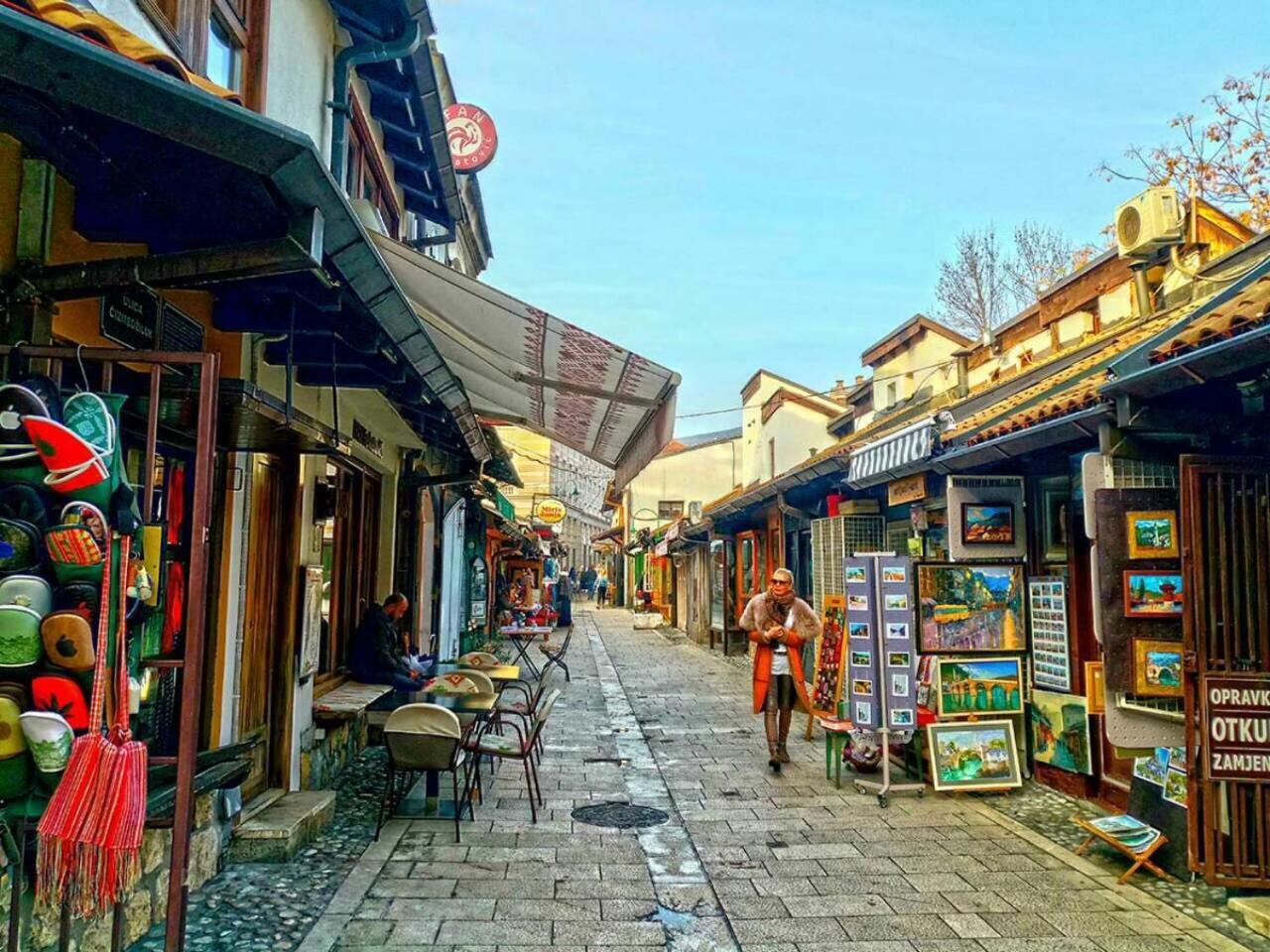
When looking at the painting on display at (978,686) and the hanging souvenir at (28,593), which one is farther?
the painting on display at (978,686)

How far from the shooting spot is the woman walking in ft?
29.2

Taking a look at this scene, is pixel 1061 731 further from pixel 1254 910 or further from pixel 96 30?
pixel 96 30

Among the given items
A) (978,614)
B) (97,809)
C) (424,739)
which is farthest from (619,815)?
(97,809)

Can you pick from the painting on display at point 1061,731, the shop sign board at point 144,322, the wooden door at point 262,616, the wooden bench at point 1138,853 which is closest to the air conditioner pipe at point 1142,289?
the painting on display at point 1061,731

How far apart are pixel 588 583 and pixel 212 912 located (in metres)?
57.0

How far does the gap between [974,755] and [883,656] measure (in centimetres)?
105

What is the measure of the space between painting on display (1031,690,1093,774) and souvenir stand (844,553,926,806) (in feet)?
3.41

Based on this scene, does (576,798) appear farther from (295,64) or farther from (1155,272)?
(1155,272)

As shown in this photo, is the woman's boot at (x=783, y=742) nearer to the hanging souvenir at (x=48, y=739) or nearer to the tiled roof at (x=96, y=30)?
the hanging souvenir at (x=48, y=739)

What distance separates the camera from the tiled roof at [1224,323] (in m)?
4.32

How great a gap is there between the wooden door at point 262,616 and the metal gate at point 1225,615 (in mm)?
5700

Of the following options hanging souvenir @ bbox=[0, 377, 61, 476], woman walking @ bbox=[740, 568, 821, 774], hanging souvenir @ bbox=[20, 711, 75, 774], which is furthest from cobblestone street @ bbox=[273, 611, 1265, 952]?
hanging souvenir @ bbox=[0, 377, 61, 476]

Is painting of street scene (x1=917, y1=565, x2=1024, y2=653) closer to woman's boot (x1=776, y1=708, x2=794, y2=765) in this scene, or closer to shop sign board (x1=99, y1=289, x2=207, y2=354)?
woman's boot (x1=776, y1=708, x2=794, y2=765)

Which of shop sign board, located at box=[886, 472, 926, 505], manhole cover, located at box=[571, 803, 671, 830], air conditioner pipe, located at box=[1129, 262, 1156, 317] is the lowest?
manhole cover, located at box=[571, 803, 671, 830]
